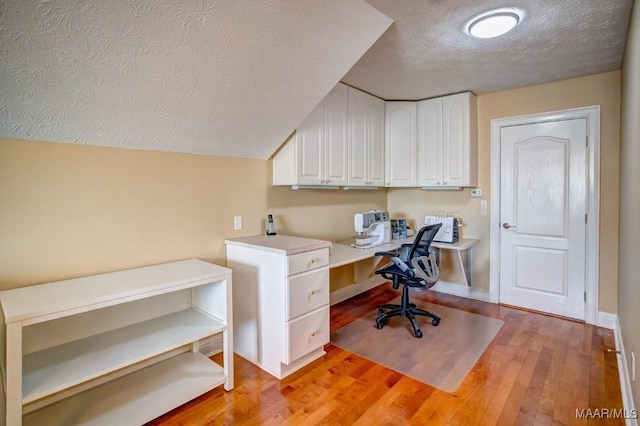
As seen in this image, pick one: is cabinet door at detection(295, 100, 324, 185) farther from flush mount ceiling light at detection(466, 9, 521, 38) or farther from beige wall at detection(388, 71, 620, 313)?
beige wall at detection(388, 71, 620, 313)

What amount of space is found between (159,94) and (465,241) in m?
3.17

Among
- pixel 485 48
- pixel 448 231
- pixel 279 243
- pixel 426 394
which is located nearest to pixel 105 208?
pixel 279 243

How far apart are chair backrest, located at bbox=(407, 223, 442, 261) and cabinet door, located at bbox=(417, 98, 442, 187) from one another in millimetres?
1029

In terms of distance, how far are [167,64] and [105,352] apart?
150 cm

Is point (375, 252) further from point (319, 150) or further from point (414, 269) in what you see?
point (319, 150)

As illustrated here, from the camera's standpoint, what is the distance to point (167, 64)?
5.36 feet

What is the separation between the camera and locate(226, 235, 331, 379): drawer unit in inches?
83.6

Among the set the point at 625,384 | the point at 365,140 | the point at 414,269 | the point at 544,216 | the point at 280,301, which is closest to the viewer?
the point at 625,384

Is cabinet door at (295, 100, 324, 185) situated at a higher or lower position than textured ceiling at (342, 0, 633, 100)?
lower

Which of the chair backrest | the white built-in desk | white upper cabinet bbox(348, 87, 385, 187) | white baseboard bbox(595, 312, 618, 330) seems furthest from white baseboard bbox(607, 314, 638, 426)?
white upper cabinet bbox(348, 87, 385, 187)

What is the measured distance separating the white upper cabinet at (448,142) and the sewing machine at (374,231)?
806mm

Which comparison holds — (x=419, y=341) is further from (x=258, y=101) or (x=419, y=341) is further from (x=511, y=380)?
(x=258, y=101)

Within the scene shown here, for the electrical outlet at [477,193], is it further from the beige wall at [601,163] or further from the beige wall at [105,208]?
the beige wall at [105,208]

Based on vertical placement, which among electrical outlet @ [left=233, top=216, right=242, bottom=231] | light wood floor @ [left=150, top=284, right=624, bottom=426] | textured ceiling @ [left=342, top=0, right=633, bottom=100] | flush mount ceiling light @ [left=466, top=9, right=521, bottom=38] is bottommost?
light wood floor @ [left=150, top=284, right=624, bottom=426]
